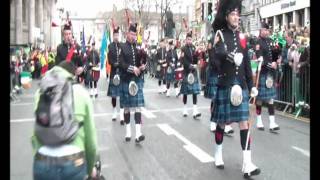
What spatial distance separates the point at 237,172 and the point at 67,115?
11.1 feet

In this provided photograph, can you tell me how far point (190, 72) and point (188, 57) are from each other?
1.43ft

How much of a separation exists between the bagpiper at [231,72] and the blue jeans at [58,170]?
3.04m

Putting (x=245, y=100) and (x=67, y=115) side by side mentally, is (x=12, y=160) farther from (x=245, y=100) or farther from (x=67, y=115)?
(x=67, y=115)

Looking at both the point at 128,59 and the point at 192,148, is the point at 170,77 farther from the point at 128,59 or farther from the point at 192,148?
the point at 192,148

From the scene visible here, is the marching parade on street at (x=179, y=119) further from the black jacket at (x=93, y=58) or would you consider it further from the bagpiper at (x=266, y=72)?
the black jacket at (x=93, y=58)

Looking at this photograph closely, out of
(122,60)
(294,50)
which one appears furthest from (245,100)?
(294,50)

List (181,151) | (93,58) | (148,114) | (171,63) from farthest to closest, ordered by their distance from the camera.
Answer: (171,63) → (93,58) → (148,114) → (181,151)

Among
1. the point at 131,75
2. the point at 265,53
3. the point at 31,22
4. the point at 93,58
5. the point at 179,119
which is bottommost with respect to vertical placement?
the point at 179,119

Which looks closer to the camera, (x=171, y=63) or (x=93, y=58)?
(x=93, y=58)

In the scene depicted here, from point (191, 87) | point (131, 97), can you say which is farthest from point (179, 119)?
point (131, 97)

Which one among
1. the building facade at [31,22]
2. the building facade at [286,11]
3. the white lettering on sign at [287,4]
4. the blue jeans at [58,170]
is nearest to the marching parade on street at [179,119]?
the blue jeans at [58,170]

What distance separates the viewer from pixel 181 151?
751 cm

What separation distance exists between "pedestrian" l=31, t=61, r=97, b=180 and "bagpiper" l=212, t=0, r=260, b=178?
296 cm

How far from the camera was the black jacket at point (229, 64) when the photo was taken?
20.0ft
